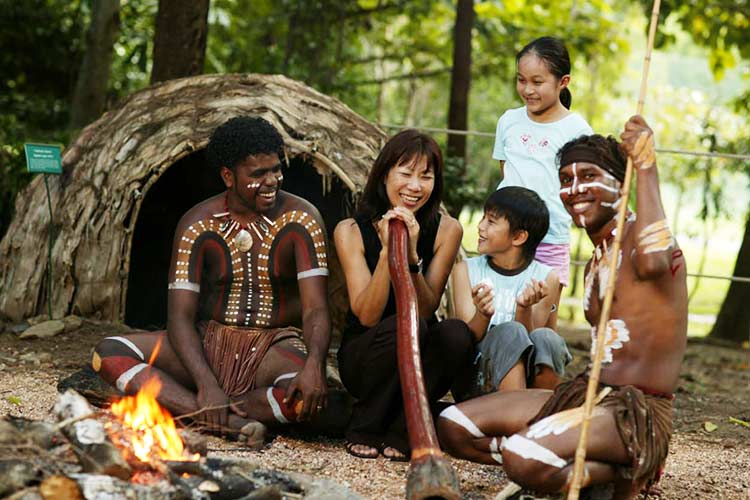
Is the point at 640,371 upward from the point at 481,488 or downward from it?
upward

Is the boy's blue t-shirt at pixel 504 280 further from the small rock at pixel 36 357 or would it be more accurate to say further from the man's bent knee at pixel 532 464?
the small rock at pixel 36 357

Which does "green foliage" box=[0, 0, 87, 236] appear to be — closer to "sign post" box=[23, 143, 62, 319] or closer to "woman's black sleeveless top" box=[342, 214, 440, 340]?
"sign post" box=[23, 143, 62, 319]

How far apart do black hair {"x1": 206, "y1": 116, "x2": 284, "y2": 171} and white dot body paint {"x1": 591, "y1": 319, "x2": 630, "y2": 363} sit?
5.36 feet

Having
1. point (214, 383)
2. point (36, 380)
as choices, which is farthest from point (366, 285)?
point (36, 380)

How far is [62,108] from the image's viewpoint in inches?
430

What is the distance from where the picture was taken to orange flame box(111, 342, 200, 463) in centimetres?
315

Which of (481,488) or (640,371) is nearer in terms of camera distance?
(640,371)

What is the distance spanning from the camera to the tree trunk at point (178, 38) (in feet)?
22.6

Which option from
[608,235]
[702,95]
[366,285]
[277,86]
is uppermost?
[702,95]

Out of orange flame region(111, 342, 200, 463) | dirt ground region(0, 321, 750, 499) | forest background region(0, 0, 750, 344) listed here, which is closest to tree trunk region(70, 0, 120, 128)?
forest background region(0, 0, 750, 344)

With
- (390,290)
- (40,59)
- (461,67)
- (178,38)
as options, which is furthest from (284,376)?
(40,59)

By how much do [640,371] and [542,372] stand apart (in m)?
0.78

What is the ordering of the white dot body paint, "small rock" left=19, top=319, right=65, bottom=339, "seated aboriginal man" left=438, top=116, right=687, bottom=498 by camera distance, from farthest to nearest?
1. "small rock" left=19, top=319, right=65, bottom=339
2. the white dot body paint
3. "seated aboriginal man" left=438, top=116, right=687, bottom=498

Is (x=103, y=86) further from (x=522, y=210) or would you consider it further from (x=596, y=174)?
(x=596, y=174)
